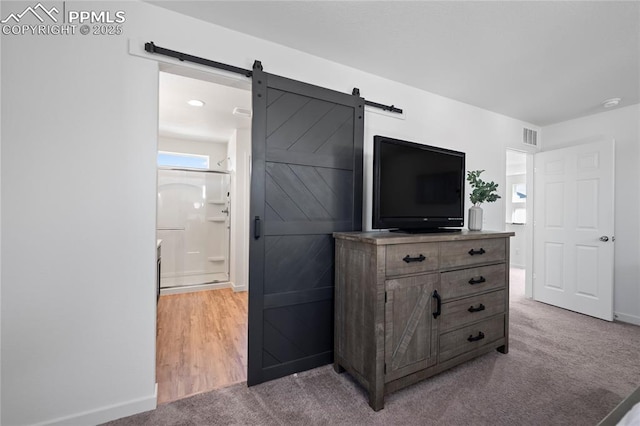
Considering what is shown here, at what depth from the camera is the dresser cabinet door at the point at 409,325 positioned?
1.70 metres

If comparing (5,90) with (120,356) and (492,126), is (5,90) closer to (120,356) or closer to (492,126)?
(120,356)

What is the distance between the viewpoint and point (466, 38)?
198 centimetres

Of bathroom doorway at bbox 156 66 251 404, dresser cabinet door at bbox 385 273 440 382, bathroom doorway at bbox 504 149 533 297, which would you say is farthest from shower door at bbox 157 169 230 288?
bathroom doorway at bbox 504 149 533 297

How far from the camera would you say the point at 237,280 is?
14.1ft

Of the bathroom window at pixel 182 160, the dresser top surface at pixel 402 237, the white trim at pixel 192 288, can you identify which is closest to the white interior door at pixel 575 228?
the dresser top surface at pixel 402 237

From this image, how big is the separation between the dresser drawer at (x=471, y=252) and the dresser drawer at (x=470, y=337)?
0.48 metres

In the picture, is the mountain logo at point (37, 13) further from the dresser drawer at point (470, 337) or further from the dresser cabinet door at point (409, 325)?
the dresser drawer at point (470, 337)

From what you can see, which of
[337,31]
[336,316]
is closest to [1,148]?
[337,31]

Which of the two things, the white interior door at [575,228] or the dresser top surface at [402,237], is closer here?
the dresser top surface at [402,237]

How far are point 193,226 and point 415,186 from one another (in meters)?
3.73

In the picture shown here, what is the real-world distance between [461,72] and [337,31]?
125 centimetres

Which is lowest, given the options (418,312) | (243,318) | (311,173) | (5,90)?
(243,318)

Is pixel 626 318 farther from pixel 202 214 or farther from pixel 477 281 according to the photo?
pixel 202 214

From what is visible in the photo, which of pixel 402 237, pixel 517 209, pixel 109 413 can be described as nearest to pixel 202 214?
pixel 109 413
